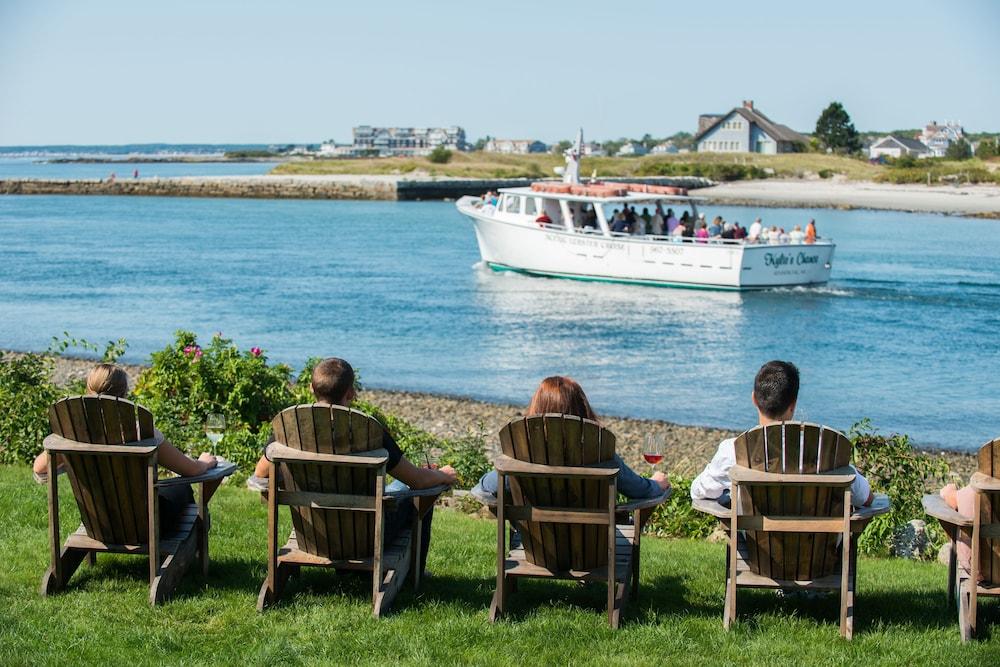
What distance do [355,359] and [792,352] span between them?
9.88 metres

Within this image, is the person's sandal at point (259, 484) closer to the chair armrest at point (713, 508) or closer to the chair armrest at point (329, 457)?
the chair armrest at point (329, 457)

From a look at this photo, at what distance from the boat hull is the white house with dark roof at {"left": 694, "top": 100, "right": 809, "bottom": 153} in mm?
88218

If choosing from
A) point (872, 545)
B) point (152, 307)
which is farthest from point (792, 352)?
point (872, 545)

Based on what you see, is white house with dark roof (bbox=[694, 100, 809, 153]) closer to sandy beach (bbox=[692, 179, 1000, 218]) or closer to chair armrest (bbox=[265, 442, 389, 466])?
sandy beach (bbox=[692, 179, 1000, 218])

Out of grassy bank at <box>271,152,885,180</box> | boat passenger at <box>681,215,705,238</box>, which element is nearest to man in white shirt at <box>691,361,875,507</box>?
boat passenger at <box>681,215,705,238</box>

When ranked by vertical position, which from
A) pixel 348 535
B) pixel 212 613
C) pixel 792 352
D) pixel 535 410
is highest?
pixel 535 410

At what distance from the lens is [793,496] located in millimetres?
4953

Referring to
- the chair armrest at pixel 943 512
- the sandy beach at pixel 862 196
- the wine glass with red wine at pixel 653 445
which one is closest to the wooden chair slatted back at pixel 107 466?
the chair armrest at pixel 943 512

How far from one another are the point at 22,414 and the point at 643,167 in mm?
100133

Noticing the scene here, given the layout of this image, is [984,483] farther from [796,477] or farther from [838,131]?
[838,131]

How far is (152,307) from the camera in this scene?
2964 cm

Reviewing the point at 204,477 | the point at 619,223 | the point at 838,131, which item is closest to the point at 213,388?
the point at 204,477

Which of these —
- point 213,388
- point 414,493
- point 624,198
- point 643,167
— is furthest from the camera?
point 643,167

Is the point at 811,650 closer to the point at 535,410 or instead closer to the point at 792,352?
the point at 535,410
